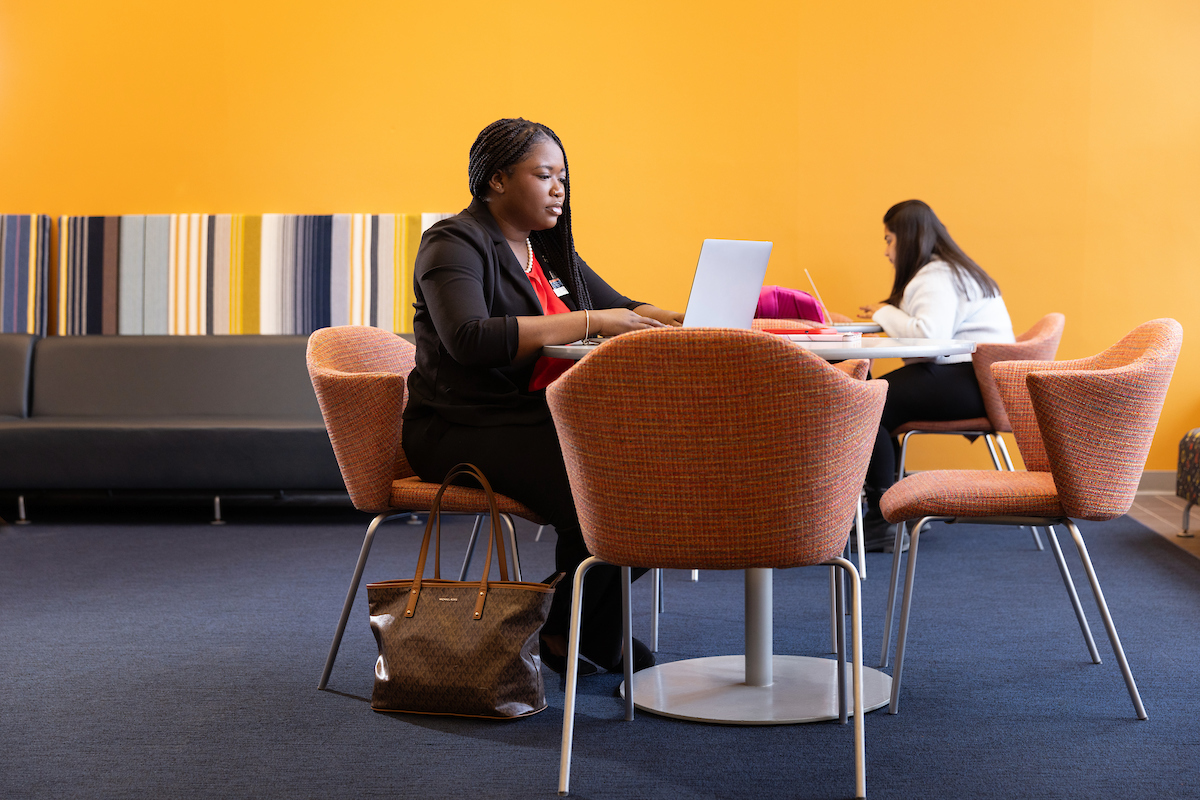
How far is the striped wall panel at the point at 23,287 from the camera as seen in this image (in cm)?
495

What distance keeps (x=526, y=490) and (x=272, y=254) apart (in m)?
3.21

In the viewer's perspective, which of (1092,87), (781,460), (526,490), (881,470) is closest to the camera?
(781,460)

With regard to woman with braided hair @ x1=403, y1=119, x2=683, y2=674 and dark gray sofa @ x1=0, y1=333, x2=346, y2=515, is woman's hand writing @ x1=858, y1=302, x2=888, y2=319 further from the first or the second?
dark gray sofa @ x1=0, y1=333, x2=346, y2=515

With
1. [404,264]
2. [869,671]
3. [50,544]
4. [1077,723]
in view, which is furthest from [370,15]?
[1077,723]

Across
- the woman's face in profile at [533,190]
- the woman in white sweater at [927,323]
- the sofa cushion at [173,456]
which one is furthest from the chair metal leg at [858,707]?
the sofa cushion at [173,456]

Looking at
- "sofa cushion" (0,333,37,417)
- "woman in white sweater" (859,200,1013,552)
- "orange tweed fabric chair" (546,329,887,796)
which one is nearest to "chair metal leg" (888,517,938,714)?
"orange tweed fabric chair" (546,329,887,796)

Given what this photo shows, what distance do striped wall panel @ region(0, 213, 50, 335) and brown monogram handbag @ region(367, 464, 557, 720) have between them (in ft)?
12.1

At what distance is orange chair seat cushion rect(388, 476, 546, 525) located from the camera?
2158mm

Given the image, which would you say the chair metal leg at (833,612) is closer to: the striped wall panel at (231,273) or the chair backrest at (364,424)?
the chair backrest at (364,424)

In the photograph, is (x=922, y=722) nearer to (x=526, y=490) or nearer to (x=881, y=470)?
(x=526, y=490)

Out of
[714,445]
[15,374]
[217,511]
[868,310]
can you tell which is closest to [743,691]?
[714,445]

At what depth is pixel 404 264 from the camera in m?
4.91

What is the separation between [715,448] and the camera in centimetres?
159

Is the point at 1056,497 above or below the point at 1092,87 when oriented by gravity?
below
